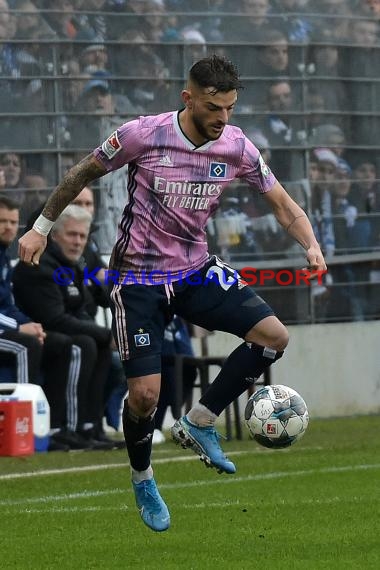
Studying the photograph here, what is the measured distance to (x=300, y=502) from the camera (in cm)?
849

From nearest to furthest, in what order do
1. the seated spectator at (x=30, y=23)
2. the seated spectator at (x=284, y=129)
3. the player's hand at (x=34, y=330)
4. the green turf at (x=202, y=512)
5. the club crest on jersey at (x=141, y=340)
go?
1. the green turf at (x=202, y=512)
2. the club crest on jersey at (x=141, y=340)
3. the player's hand at (x=34, y=330)
4. the seated spectator at (x=30, y=23)
5. the seated spectator at (x=284, y=129)

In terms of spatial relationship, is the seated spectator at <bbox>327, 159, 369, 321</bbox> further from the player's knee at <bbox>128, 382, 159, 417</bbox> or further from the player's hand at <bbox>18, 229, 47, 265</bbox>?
the player's hand at <bbox>18, 229, 47, 265</bbox>

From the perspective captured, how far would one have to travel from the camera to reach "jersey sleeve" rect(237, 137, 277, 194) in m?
7.50

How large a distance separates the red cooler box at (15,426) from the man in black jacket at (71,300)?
81 centimetres

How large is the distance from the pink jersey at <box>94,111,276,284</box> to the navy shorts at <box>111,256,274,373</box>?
70 mm

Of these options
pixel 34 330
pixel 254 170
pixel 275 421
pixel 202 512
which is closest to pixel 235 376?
pixel 275 421

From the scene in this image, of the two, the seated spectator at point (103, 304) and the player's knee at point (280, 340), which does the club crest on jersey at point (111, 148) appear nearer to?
the player's knee at point (280, 340)

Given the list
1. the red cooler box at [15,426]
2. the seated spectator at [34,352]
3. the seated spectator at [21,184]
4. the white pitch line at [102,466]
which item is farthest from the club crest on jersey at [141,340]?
the seated spectator at [21,184]

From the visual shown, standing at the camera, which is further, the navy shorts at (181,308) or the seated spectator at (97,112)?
the seated spectator at (97,112)

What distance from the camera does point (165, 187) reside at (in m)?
7.29

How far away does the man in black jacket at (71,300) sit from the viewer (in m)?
12.1

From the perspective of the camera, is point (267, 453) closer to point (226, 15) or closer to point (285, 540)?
point (285, 540)

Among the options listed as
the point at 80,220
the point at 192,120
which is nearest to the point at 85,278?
the point at 80,220

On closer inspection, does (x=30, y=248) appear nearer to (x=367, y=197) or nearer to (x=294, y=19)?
(x=294, y=19)
